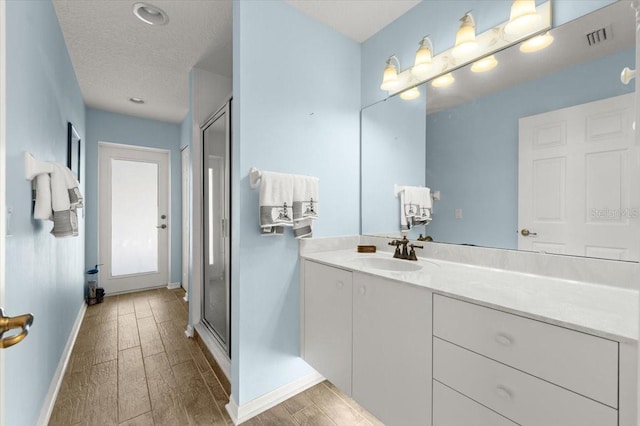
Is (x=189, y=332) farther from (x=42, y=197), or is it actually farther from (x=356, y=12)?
(x=356, y=12)

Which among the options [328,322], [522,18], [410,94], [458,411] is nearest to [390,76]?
[410,94]

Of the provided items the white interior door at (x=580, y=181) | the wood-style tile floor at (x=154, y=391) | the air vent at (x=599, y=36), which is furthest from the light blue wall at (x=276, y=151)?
the air vent at (x=599, y=36)

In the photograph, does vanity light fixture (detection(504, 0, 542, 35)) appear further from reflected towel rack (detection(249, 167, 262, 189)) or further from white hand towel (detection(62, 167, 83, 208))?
white hand towel (detection(62, 167, 83, 208))

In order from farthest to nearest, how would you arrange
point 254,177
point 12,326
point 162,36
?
point 162,36, point 254,177, point 12,326

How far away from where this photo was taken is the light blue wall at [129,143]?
365 centimetres

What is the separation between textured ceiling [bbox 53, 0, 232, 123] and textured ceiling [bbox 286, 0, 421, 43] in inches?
22.1

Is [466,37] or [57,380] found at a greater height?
[466,37]

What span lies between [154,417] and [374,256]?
5.20ft

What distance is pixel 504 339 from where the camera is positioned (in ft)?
2.87

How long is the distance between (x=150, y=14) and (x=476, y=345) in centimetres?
265

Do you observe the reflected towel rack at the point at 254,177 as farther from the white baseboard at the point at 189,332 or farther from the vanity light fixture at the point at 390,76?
the white baseboard at the point at 189,332

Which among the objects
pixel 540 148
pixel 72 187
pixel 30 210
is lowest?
pixel 30 210

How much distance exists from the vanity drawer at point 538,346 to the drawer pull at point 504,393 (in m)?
0.09

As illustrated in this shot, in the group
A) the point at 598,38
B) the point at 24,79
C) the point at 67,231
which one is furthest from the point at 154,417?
the point at 598,38
